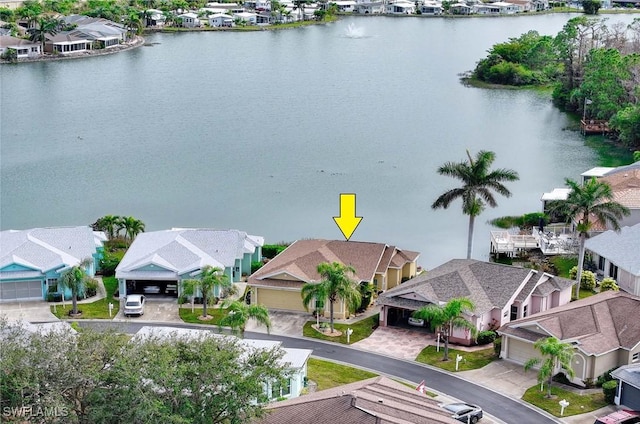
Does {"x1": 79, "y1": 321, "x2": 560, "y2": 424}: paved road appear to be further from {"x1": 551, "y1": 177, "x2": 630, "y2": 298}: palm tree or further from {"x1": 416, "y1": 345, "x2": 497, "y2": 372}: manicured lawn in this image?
{"x1": 551, "y1": 177, "x2": 630, "y2": 298}: palm tree

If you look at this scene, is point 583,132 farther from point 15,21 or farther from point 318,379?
point 15,21

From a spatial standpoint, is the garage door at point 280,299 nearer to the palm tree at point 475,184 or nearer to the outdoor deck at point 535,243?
the palm tree at point 475,184

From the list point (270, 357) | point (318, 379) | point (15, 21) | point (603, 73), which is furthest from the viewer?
point (15, 21)

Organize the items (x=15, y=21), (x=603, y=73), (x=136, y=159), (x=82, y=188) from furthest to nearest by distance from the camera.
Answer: (x=15, y=21) → (x=603, y=73) → (x=136, y=159) → (x=82, y=188)

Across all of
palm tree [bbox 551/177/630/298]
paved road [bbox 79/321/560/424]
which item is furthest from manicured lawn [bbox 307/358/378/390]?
palm tree [bbox 551/177/630/298]

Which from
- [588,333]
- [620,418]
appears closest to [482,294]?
[588,333]

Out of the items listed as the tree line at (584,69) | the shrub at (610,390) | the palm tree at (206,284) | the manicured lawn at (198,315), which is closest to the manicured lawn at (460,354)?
the shrub at (610,390)

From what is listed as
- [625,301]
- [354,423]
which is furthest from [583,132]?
[354,423]
